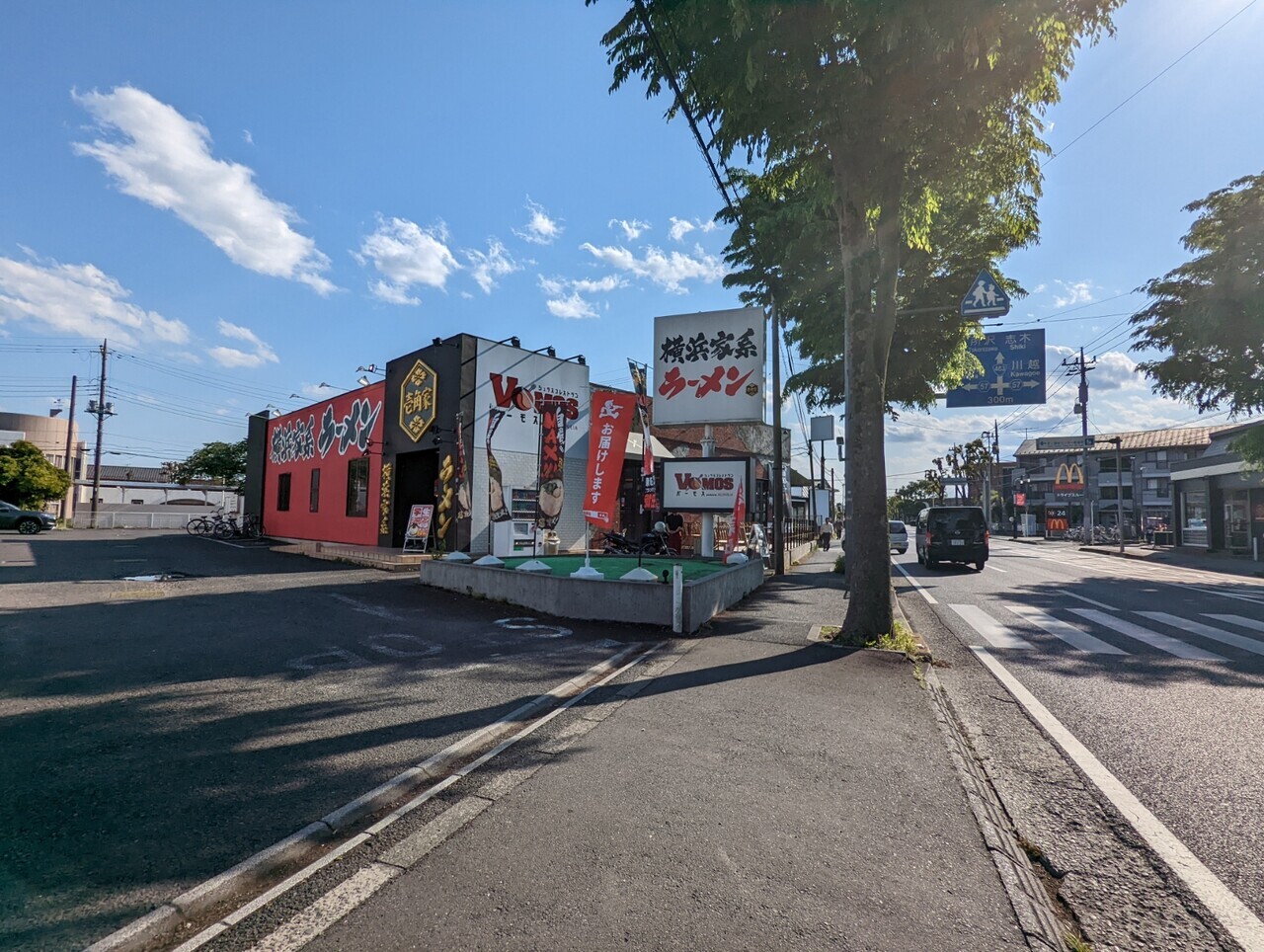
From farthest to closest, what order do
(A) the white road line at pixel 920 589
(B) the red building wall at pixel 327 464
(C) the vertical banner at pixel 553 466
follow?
(B) the red building wall at pixel 327 464
(C) the vertical banner at pixel 553 466
(A) the white road line at pixel 920 589

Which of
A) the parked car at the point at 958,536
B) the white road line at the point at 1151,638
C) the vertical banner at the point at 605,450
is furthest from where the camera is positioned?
the parked car at the point at 958,536

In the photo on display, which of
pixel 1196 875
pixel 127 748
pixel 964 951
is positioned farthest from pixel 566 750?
pixel 1196 875

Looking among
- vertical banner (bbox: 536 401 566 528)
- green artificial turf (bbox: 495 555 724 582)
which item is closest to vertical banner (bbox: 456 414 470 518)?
vertical banner (bbox: 536 401 566 528)

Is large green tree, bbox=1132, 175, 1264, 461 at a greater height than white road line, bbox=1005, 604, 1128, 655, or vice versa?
large green tree, bbox=1132, 175, 1264, 461

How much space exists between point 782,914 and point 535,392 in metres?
18.1

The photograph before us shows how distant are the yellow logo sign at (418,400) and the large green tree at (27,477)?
30509 millimetres

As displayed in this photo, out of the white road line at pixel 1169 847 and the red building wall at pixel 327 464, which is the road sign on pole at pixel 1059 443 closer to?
the red building wall at pixel 327 464

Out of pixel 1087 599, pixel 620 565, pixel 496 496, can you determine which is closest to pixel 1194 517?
pixel 1087 599

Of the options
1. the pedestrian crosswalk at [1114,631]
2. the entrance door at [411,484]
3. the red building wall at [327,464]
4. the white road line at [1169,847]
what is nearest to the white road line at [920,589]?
the pedestrian crosswalk at [1114,631]

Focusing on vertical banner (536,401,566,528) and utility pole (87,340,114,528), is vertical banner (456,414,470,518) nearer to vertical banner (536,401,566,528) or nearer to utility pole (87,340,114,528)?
vertical banner (536,401,566,528)

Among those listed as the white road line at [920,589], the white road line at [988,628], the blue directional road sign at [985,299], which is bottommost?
the white road line at [920,589]

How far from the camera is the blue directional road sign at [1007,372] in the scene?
16.0m

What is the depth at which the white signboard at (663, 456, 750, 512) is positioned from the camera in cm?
1518

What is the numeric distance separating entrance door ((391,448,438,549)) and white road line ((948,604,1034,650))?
15.3 m
